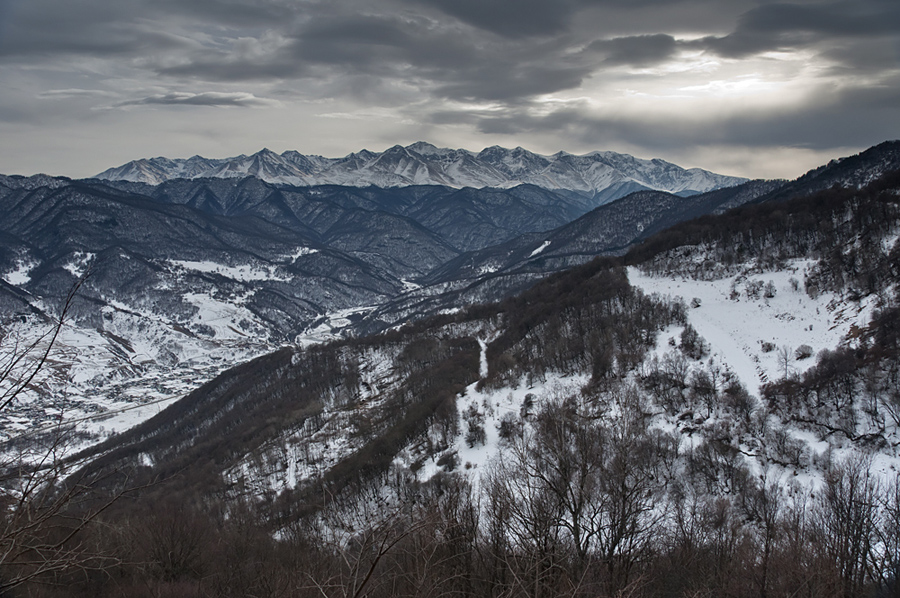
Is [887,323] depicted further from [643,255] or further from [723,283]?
[643,255]

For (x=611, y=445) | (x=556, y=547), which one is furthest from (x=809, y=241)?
(x=556, y=547)

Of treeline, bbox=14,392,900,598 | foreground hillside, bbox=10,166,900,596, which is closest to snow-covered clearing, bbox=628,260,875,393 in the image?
foreground hillside, bbox=10,166,900,596

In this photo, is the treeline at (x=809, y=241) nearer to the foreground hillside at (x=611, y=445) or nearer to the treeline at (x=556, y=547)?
the foreground hillside at (x=611, y=445)

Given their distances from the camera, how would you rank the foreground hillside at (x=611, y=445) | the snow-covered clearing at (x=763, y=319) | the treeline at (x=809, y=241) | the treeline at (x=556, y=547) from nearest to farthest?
the treeline at (x=556, y=547)
the foreground hillside at (x=611, y=445)
the snow-covered clearing at (x=763, y=319)
the treeline at (x=809, y=241)

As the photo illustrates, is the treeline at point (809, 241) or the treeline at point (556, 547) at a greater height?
the treeline at point (809, 241)

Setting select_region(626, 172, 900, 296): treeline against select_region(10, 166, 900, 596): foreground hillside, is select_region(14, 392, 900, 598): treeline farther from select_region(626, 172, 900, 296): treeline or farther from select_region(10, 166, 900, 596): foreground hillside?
select_region(626, 172, 900, 296): treeline

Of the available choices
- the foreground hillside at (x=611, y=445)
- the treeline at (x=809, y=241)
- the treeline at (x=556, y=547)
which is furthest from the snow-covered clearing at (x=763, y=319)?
the treeline at (x=556, y=547)

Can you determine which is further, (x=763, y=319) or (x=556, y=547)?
(x=763, y=319)

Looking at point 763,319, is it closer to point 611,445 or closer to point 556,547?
point 611,445

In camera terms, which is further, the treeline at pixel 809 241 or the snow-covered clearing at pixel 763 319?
the treeline at pixel 809 241
